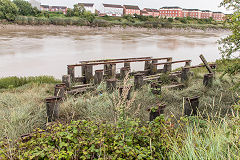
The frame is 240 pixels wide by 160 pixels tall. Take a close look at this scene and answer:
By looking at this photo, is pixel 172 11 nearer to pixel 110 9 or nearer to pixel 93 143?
pixel 110 9

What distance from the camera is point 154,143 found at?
2947mm

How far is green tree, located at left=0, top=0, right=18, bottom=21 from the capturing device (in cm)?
4678

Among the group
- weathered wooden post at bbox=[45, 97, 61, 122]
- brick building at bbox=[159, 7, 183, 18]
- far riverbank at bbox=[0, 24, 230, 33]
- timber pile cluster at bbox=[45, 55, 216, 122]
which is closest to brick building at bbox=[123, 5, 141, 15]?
brick building at bbox=[159, 7, 183, 18]

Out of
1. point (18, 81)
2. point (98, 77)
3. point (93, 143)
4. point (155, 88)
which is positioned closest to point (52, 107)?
point (93, 143)

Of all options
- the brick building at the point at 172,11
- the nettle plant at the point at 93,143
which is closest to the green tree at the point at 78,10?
the brick building at the point at 172,11

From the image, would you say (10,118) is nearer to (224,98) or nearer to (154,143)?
(154,143)

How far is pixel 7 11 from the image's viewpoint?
4931 cm

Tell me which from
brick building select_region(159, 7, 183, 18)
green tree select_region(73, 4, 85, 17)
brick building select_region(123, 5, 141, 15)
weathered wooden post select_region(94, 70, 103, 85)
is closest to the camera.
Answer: weathered wooden post select_region(94, 70, 103, 85)

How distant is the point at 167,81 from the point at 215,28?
72483 mm

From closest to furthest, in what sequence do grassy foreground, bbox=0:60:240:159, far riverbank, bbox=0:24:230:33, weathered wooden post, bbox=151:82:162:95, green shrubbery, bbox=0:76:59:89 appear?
grassy foreground, bbox=0:60:240:159, weathered wooden post, bbox=151:82:162:95, green shrubbery, bbox=0:76:59:89, far riverbank, bbox=0:24:230:33

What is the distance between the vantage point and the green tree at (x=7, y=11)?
4678 centimetres

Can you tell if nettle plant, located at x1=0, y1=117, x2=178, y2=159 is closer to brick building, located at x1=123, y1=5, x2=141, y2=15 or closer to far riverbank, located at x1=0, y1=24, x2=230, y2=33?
far riverbank, located at x1=0, y1=24, x2=230, y2=33

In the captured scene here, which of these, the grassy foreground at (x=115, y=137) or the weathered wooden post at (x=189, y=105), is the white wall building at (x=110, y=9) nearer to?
the grassy foreground at (x=115, y=137)

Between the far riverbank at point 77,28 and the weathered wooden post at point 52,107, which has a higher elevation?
the far riverbank at point 77,28
